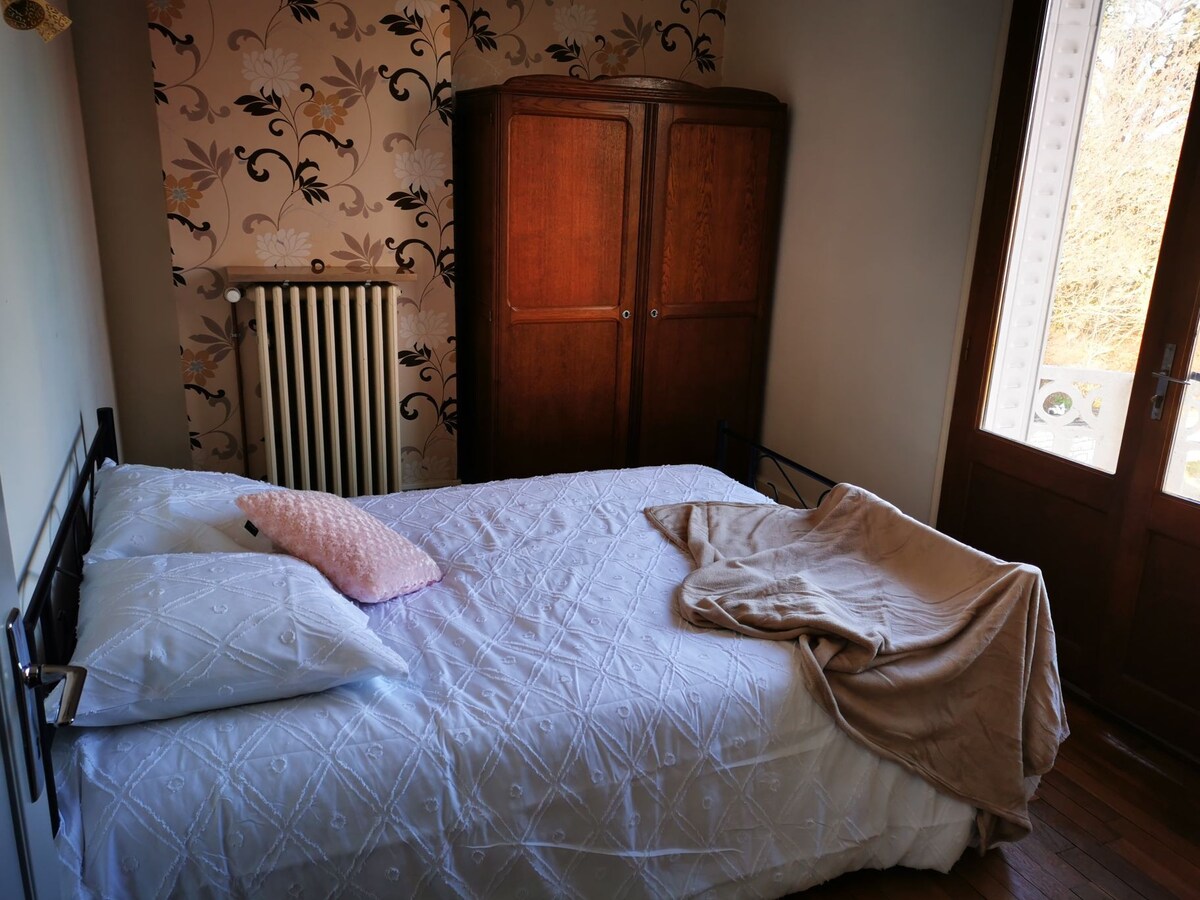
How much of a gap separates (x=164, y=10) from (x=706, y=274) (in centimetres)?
221

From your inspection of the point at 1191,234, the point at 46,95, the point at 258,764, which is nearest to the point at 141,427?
the point at 46,95

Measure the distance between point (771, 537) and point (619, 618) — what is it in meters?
0.60

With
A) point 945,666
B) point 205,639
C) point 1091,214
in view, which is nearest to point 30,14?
point 205,639

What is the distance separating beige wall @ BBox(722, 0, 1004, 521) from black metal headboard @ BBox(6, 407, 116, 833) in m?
2.63

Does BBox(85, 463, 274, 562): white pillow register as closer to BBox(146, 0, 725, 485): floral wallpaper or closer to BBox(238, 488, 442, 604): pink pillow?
BBox(238, 488, 442, 604): pink pillow

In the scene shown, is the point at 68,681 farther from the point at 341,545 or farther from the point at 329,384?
the point at 329,384

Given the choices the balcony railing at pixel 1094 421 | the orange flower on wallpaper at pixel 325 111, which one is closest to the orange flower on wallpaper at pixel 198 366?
the orange flower on wallpaper at pixel 325 111

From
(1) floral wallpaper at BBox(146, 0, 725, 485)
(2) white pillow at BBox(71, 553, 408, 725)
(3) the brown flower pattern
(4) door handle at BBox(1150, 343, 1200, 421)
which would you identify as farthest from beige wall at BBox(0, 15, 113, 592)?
(4) door handle at BBox(1150, 343, 1200, 421)

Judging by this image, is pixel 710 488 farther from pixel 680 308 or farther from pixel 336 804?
pixel 336 804

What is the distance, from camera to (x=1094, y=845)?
6.69 feet

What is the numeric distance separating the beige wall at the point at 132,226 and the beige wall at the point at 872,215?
8.15 ft

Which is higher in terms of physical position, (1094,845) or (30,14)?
(30,14)

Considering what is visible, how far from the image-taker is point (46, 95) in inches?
89.4

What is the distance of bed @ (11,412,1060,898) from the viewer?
1.37 meters
